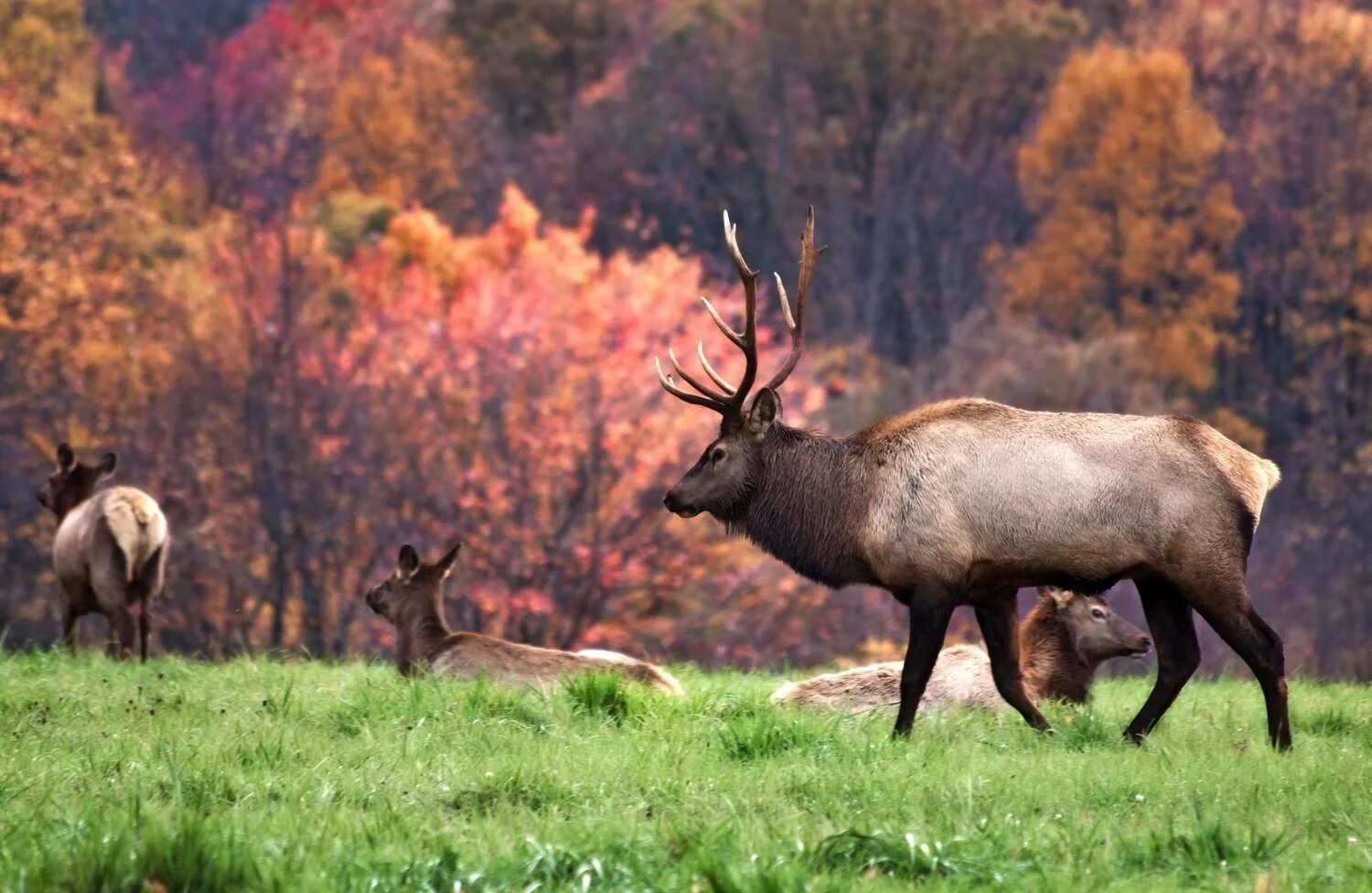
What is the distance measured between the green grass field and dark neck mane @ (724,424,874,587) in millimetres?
825

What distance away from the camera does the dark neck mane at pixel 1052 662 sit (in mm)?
11570

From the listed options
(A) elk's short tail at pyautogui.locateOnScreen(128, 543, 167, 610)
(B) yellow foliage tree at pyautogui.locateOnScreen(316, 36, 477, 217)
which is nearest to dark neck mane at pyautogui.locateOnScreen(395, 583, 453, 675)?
(A) elk's short tail at pyautogui.locateOnScreen(128, 543, 167, 610)

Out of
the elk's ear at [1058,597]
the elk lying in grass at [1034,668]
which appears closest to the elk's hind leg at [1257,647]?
the elk lying in grass at [1034,668]

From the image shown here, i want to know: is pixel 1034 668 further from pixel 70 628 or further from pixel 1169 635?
pixel 70 628

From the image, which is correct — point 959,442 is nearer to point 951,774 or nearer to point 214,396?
point 951,774

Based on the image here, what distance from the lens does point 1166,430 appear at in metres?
9.99

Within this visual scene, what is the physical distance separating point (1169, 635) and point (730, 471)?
246cm

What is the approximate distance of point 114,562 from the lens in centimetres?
1452

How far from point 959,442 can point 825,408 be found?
126ft

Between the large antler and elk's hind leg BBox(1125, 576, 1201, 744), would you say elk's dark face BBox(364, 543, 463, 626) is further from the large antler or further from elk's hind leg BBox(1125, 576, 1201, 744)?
elk's hind leg BBox(1125, 576, 1201, 744)

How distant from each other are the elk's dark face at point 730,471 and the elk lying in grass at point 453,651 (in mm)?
981

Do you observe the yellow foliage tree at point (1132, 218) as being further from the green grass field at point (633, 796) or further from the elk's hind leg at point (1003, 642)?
the green grass field at point (633, 796)

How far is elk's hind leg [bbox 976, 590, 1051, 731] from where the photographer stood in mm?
10398

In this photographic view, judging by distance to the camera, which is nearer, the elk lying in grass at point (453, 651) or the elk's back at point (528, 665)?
the elk's back at point (528, 665)
